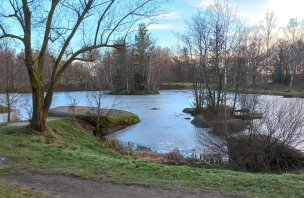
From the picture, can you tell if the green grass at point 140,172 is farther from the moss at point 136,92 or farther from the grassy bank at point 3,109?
the moss at point 136,92

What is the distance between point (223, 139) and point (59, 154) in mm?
5812

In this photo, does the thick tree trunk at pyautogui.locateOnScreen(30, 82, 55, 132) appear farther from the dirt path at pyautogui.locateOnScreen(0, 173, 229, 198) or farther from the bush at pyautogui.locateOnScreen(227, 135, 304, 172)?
the bush at pyautogui.locateOnScreen(227, 135, 304, 172)

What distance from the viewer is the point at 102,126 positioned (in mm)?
22797

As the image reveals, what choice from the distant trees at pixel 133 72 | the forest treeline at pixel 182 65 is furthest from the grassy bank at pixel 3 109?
the distant trees at pixel 133 72

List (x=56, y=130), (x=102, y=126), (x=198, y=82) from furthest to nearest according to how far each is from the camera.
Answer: (x=198, y=82) < (x=102, y=126) < (x=56, y=130)

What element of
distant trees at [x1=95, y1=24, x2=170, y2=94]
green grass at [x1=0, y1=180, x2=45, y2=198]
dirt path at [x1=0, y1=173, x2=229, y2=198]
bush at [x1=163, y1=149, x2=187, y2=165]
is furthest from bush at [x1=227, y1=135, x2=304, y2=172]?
distant trees at [x1=95, y1=24, x2=170, y2=94]

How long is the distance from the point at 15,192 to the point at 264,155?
8937 millimetres

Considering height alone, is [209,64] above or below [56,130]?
above

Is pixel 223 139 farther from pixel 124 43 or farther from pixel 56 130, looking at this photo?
pixel 56 130

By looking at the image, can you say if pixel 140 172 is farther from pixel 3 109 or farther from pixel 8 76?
pixel 3 109

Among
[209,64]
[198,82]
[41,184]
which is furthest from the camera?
[198,82]

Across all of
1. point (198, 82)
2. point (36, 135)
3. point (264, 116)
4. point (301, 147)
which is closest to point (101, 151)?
point (36, 135)

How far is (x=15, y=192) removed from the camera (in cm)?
665

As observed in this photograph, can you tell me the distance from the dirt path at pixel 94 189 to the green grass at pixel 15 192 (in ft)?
0.88
